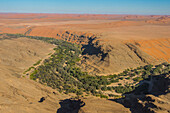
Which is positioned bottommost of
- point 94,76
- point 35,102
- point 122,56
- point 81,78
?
point 81,78

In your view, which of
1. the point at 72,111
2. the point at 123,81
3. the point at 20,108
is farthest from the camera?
the point at 123,81

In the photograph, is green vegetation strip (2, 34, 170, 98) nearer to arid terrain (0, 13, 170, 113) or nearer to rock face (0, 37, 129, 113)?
arid terrain (0, 13, 170, 113)

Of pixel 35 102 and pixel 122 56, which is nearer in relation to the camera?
pixel 35 102

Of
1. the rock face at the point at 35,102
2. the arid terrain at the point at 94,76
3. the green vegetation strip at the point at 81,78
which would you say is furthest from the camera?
the green vegetation strip at the point at 81,78

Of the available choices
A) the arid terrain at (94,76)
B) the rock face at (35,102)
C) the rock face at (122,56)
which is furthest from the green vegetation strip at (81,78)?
the rock face at (35,102)

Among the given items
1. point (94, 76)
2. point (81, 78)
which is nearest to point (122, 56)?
point (94, 76)

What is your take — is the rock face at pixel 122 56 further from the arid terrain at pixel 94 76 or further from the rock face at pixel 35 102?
the rock face at pixel 35 102

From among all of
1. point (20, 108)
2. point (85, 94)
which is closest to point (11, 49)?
point (85, 94)

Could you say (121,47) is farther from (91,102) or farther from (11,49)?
(11,49)

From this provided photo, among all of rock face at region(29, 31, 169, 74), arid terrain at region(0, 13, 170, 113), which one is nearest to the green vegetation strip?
arid terrain at region(0, 13, 170, 113)

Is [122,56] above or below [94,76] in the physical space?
above

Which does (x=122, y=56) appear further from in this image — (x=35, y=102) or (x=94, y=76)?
(x=35, y=102)
